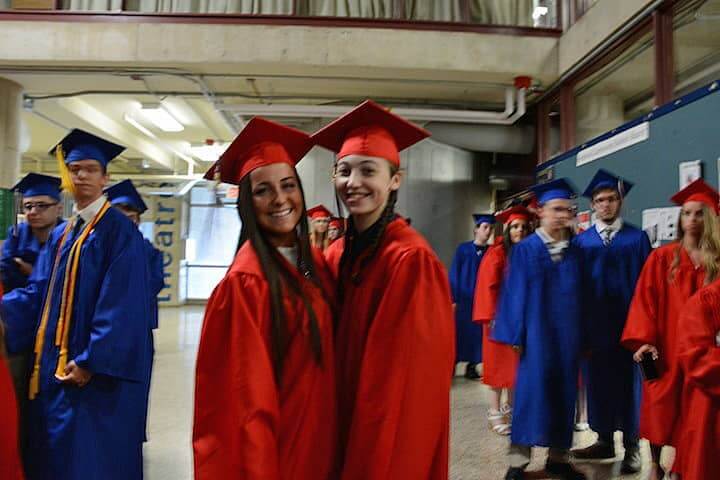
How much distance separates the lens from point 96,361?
82.3 inches

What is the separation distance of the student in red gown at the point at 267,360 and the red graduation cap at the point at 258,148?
0.04 m

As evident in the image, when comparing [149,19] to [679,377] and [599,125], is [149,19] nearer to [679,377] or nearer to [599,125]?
[599,125]

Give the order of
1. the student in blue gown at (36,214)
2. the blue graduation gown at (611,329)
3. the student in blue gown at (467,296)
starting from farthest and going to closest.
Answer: the student in blue gown at (467,296), the blue graduation gown at (611,329), the student in blue gown at (36,214)

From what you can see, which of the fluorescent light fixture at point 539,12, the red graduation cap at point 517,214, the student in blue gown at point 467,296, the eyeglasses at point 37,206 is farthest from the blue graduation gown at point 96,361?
the fluorescent light fixture at point 539,12

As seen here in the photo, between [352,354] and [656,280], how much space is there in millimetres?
2388

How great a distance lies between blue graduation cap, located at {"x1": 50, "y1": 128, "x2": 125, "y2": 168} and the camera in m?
2.36

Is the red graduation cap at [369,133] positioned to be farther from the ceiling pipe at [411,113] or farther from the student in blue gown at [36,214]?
the ceiling pipe at [411,113]

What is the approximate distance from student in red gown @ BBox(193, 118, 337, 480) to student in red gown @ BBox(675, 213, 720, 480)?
170 centimetres

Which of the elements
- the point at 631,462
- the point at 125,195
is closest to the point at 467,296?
the point at 631,462

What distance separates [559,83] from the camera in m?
6.25

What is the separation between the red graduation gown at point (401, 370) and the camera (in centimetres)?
118

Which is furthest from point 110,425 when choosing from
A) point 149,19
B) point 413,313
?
point 149,19

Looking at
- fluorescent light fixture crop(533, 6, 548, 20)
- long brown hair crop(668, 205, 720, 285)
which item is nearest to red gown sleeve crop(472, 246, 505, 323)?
long brown hair crop(668, 205, 720, 285)

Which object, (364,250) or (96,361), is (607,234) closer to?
(364,250)
